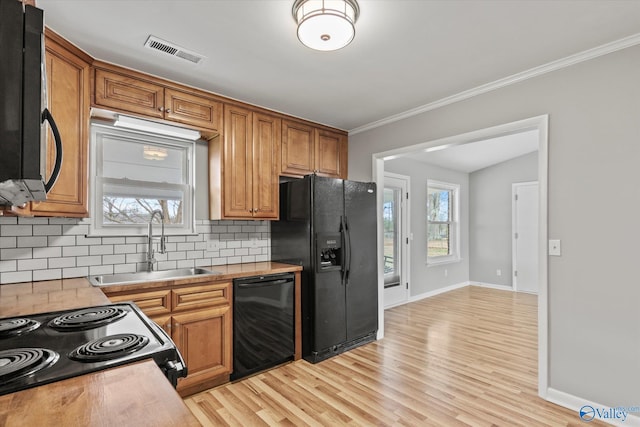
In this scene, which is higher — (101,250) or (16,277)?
(101,250)

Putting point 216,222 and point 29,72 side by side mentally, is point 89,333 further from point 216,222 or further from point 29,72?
point 216,222

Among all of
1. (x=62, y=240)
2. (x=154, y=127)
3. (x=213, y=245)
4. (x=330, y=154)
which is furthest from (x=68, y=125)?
(x=330, y=154)

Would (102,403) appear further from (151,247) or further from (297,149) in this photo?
(297,149)

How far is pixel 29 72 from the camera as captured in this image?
0.64 meters

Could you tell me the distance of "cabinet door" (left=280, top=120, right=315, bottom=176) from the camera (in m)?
3.57

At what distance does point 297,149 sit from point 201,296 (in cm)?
185

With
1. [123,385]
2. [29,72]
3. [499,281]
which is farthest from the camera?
[499,281]

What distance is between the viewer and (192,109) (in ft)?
9.45

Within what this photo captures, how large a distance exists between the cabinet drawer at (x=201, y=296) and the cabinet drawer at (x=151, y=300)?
55 millimetres

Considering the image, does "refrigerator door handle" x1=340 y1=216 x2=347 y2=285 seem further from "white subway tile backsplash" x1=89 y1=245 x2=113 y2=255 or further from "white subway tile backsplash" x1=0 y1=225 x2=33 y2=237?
"white subway tile backsplash" x1=0 y1=225 x2=33 y2=237

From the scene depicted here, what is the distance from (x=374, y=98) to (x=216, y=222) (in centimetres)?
194

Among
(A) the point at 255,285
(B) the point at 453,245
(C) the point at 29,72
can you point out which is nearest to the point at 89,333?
(C) the point at 29,72

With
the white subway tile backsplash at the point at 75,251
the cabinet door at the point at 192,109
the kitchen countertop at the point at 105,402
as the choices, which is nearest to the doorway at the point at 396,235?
the cabinet door at the point at 192,109

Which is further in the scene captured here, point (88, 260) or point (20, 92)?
point (88, 260)
